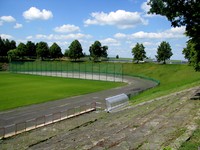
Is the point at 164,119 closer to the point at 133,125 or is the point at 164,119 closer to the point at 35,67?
the point at 133,125

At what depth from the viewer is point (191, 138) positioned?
15.8m

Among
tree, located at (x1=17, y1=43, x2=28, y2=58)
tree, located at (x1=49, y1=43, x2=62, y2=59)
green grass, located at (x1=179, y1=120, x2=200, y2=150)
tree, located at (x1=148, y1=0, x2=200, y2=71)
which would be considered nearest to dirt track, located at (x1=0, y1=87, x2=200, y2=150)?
green grass, located at (x1=179, y1=120, x2=200, y2=150)

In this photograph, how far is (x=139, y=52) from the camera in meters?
136

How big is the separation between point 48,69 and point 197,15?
353 ft

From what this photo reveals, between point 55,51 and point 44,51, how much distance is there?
628 centimetres

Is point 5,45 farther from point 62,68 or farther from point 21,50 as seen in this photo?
point 62,68

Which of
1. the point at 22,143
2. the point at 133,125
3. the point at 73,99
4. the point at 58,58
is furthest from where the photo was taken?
the point at 58,58

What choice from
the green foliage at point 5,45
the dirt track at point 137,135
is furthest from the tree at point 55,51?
the dirt track at point 137,135

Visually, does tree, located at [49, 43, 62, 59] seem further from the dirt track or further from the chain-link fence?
the dirt track

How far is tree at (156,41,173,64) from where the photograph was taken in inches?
5022

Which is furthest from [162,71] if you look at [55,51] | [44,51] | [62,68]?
[44,51]

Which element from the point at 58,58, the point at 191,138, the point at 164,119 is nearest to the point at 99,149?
the point at 191,138

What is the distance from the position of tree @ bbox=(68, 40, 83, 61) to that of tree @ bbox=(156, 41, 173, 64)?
49.6 metres

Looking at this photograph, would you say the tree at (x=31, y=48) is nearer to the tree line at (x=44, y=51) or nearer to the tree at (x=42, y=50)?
the tree line at (x=44, y=51)
